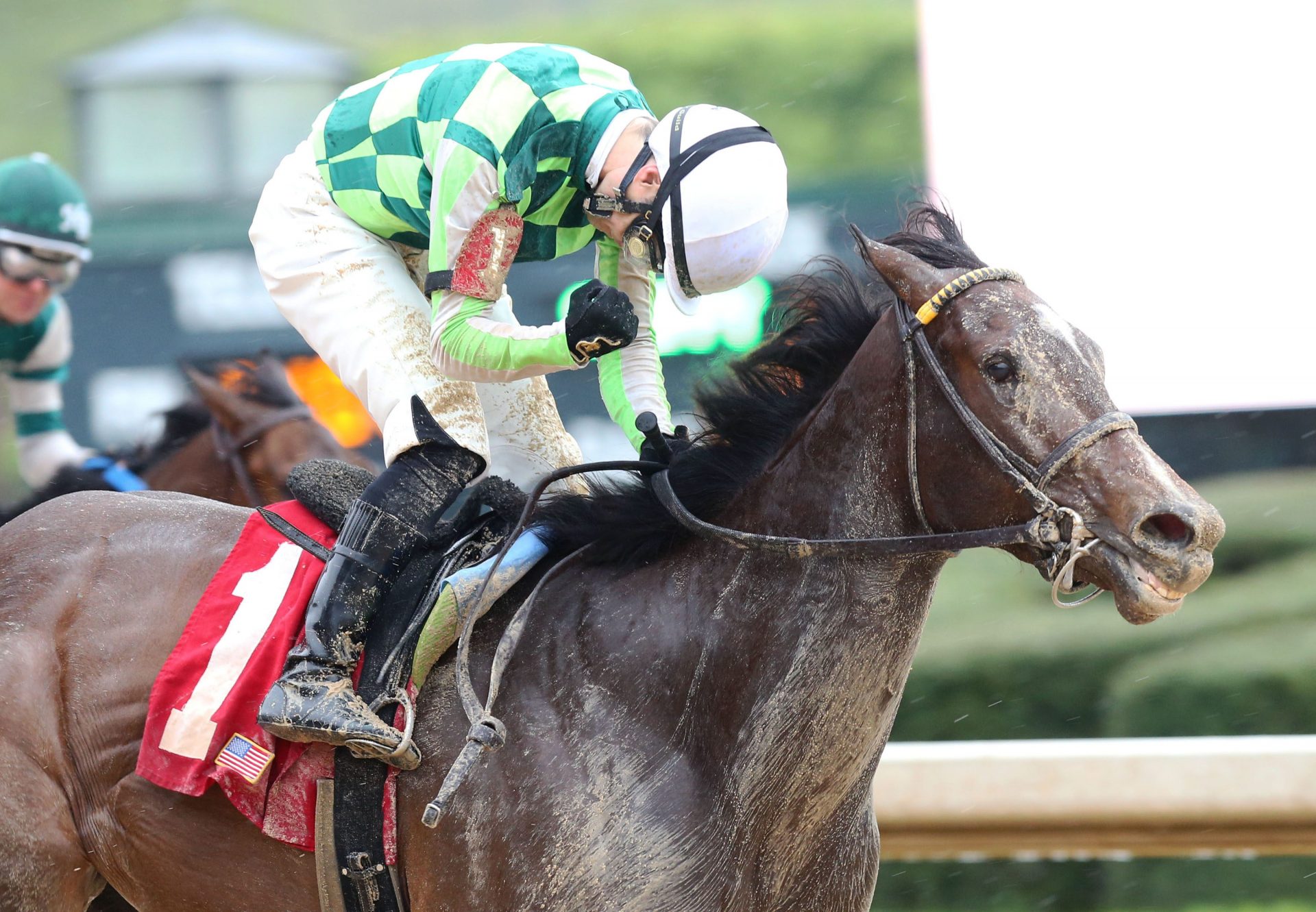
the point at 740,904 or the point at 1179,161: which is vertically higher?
the point at 1179,161

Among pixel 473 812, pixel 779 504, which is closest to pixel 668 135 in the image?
pixel 779 504

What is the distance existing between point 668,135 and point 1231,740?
2890 millimetres

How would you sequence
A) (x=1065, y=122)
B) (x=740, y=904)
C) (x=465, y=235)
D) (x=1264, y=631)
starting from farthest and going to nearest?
1. (x=1065, y=122)
2. (x=1264, y=631)
3. (x=465, y=235)
4. (x=740, y=904)

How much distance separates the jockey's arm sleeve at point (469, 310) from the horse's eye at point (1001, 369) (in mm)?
751

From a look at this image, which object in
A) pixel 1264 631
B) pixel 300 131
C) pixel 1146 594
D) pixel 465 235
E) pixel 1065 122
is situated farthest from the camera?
pixel 300 131

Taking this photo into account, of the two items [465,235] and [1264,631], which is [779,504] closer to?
[465,235]

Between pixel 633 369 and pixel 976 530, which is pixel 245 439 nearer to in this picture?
pixel 633 369

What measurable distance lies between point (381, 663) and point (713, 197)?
1.09 meters

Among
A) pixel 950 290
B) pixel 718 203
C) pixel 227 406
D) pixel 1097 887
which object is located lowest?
pixel 1097 887

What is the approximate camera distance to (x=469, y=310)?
8.30ft

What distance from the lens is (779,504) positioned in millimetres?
2467

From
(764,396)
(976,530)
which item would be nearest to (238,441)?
(764,396)

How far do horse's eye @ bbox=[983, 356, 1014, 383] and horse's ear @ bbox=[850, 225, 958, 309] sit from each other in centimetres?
18

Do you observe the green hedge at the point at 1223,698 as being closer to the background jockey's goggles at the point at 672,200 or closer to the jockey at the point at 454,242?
the jockey at the point at 454,242
